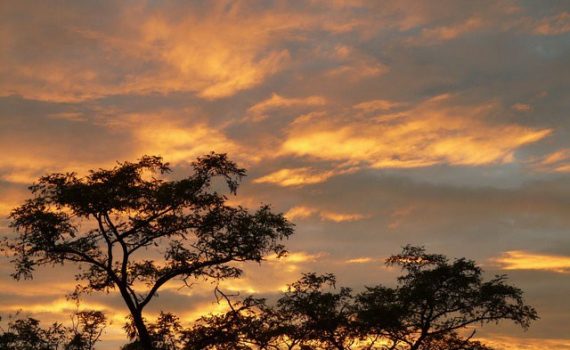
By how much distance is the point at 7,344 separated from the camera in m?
46.4

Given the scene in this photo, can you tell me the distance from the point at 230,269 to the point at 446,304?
14.6 metres

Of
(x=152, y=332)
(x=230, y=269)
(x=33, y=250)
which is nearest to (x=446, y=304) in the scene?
(x=230, y=269)

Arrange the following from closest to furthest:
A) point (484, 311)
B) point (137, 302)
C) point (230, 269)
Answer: point (137, 302) < point (230, 269) < point (484, 311)

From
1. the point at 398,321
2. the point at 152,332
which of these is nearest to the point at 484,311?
the point at 398,321

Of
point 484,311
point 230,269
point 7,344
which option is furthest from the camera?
point 7,344

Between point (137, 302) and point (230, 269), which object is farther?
point (230, 269)

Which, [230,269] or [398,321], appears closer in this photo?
[230,269]

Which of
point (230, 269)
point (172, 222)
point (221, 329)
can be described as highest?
point (172, 222)

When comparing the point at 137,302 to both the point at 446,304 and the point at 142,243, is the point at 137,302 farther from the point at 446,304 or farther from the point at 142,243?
the point at 446,304

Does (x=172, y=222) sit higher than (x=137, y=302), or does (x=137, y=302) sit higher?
(x=172, y=222)

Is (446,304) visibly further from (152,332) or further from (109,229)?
(109,229)

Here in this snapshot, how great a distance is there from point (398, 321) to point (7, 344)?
27481mm

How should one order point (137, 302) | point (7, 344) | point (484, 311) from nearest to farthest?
point (137, 302)
point (484, 311)
point (7, 344)

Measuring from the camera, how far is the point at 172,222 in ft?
103
